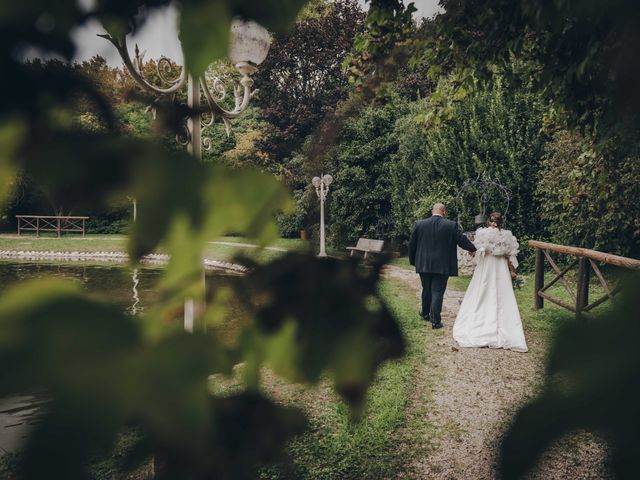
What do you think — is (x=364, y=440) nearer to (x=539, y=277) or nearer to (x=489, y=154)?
(x=539, y=277)

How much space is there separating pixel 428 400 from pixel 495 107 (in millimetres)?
9034

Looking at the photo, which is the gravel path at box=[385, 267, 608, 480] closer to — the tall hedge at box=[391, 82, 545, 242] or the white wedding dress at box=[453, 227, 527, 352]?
the white wedding dress at box=[453, 227, 527, 352]

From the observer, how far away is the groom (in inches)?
242

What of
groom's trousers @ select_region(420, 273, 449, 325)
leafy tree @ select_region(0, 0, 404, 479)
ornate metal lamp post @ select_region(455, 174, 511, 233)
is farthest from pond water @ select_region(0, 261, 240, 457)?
ornate metal lamp post @ select_region(455, 174, 511, 233)

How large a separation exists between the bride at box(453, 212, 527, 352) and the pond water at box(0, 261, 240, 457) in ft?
13.3

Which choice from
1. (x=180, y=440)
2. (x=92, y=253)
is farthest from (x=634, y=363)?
(x=92, y=253)

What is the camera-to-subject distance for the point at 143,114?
45 cm

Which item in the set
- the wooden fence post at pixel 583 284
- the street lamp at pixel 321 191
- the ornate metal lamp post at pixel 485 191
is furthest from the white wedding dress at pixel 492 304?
the street lamp at pixel 321 191

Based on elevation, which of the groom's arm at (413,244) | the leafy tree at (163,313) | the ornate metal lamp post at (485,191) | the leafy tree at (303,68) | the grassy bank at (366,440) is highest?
the leafy tree at (303,68)

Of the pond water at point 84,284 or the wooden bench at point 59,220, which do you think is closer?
the pond water at point 84,284

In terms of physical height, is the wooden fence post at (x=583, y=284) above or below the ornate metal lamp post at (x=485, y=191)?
below

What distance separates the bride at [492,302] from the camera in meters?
5.61

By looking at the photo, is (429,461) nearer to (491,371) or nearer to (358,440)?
(358,440)

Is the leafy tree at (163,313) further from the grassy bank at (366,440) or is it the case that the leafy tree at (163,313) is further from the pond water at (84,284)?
the grassy bank at (366,440)
